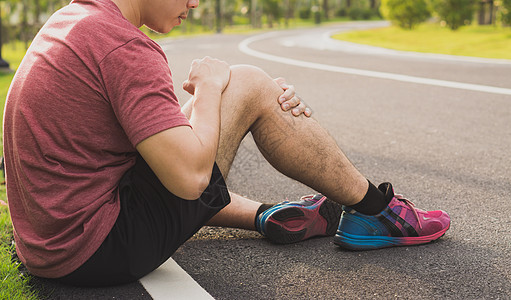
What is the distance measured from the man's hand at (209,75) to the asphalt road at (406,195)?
767mm

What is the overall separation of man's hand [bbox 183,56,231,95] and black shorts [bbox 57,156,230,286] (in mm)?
319

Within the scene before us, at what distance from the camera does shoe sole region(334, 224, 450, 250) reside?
2.70 meters

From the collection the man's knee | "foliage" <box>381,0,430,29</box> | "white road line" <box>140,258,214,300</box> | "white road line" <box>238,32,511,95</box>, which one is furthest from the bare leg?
"foliage" <box>381,0,430,29</box>

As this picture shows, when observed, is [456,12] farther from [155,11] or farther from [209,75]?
[155,11]

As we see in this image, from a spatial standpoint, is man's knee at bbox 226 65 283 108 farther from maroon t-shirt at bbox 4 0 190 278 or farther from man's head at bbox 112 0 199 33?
maroon t-shirt at bbox 4 0 190 278

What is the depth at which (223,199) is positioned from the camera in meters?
2.29

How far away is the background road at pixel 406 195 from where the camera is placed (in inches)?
95.7

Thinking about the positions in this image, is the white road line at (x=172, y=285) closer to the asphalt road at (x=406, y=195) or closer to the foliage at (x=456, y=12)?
the asphalt road at (x=406, y=195)

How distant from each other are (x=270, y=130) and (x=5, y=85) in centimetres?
797

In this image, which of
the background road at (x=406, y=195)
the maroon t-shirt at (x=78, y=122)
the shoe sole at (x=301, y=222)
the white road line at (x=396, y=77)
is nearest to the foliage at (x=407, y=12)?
the white road line at (x=396, y=77)

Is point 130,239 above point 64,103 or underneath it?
underneath

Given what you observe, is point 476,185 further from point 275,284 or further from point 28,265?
point 28,265

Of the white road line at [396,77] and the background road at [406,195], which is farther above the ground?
the white road line at [396,77]

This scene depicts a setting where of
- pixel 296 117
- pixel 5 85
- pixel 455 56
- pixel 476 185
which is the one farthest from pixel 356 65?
pixel 296 117
